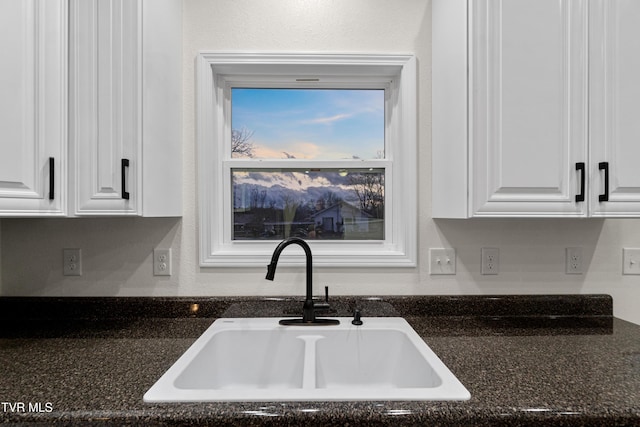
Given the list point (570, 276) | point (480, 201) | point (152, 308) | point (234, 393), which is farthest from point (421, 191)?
point (152, 308)

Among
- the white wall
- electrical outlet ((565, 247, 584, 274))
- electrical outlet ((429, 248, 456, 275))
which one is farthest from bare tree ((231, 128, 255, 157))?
electrical outlet ((565, 247, 584, 274))

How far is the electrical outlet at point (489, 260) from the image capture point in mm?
1637

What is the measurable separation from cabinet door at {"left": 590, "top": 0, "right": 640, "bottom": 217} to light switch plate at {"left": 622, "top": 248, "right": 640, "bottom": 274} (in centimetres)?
47

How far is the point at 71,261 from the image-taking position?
161 centimetres

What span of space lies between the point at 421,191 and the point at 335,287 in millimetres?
554

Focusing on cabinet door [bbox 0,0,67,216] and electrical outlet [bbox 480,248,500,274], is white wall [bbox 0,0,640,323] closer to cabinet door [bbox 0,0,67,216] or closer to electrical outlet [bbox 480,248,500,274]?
electrical outlet [bbox 480,248,500,274]

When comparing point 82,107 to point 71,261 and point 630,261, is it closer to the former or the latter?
point 71,261

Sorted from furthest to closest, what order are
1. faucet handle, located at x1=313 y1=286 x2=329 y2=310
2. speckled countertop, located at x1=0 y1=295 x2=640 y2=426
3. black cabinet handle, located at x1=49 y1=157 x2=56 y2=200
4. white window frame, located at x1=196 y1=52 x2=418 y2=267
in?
white window frame, located at x1=196 y1=52 x2=418 y2=267, faucet handle, located at x1=313 y1=286 x2=329 y2=310, black cabinet handle, located at x1=49 y1=157 x2=56 y2=200, speckled countertop, located at x1=0 y1=295 x2=640 y2=426

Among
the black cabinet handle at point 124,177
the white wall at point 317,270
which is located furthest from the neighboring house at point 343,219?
the black cabinet handle at point 124,177

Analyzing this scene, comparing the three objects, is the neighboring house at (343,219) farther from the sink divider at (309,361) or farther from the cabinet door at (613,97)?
the cabinet door at (613,97)

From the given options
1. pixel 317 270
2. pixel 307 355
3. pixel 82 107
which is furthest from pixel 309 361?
pixel 82 107

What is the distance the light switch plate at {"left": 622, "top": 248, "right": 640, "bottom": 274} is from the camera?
1.65 meters

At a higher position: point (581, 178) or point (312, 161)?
point (312, 161)

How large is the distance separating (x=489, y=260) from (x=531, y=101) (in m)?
0.68
